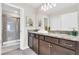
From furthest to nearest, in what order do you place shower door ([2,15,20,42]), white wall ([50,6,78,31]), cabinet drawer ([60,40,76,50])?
shower door ([2,15,20,42]) → white wall ([50,6,78,31]) → cabinet drawer ([60,40,76,50])

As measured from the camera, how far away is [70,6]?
57.9 inches

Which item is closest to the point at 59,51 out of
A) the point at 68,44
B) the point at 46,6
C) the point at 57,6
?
the point at 68,44

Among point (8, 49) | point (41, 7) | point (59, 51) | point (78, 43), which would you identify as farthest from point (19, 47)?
point (78, 43)

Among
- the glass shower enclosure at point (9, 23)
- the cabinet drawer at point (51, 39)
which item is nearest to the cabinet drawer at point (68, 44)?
the cabinet drawer at point (51, 39)

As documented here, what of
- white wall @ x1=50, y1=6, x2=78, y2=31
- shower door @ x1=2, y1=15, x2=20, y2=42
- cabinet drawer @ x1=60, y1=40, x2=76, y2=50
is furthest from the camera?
shower door @ x1=2, y1=15, x2=20, y2=42

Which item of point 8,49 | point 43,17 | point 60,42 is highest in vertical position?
point 43,17

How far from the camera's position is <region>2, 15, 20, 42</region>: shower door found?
1.55 metres

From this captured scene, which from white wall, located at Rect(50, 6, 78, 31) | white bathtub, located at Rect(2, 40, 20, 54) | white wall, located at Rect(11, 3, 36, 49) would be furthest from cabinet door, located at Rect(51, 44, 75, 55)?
white bathtub, located at Rect(2, 40, 20, 54)

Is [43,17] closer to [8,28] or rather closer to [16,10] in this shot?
[16,10]

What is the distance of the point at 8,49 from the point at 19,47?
21 cm

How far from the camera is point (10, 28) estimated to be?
61.7 inches

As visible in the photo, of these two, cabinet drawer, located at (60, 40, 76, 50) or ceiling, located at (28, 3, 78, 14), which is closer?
cabinet drawer, located at (60, 40, 76, 50)

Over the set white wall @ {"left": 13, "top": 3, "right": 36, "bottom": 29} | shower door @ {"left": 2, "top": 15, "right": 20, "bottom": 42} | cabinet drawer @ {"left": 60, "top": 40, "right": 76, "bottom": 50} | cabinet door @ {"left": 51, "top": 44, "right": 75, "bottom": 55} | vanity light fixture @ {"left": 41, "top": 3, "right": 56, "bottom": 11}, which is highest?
vanity light fixture @ {"left": 41, "top": 3, "right": 56, "bottom": 11}

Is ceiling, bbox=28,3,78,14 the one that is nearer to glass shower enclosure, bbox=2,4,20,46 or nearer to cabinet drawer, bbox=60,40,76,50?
glass shower enclosure, bbox=2,4,20,46
